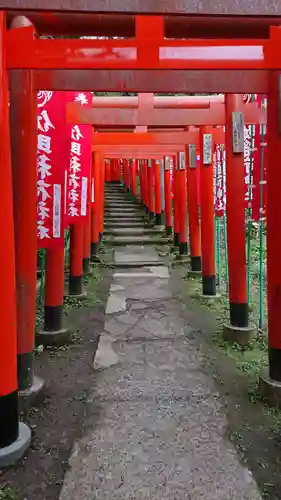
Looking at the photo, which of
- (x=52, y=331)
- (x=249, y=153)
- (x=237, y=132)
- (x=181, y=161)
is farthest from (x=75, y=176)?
(x=181, y=161)

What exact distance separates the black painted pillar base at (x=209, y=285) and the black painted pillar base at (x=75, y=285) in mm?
2122

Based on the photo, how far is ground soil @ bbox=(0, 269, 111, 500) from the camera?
2.92 m

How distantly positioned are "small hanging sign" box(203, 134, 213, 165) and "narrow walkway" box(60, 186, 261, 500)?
284 cm

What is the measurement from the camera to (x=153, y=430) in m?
3.52

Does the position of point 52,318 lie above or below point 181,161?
below

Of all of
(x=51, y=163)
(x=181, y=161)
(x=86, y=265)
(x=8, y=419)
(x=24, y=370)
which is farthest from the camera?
(x=181, y=161)

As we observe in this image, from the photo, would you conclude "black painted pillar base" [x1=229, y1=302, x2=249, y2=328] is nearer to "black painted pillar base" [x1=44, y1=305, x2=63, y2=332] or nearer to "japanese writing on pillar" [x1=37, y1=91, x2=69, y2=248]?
"black painted pillar base" [x1=44, y1=305, x2=63, y2=332]

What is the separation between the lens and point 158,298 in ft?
26.2

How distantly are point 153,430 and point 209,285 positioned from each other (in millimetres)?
4488

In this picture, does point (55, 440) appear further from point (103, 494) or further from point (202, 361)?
point (202, 361)

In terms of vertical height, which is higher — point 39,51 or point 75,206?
point 39,51

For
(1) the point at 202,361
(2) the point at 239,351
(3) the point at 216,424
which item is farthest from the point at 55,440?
(2) the point at 239,351

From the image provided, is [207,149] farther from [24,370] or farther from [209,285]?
[24,370]

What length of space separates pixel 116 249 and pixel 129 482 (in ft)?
34.8
